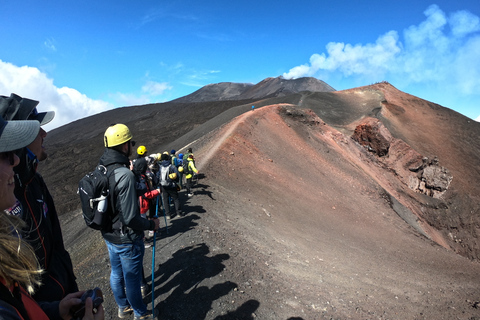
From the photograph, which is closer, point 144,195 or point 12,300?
point 12,300

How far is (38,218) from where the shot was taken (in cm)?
242

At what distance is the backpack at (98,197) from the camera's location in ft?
10.7

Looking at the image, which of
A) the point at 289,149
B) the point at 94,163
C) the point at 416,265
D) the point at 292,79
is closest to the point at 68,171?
the point at 94,163

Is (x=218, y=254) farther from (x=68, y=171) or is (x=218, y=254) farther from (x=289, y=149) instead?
(x=68, y=171)

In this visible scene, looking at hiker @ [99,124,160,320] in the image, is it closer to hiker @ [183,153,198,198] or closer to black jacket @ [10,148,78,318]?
black jacket @ [10,148,78,318]

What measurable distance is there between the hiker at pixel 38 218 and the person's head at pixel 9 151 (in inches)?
34.9

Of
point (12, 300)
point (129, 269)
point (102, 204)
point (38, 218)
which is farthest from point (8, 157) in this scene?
point (129, 269)

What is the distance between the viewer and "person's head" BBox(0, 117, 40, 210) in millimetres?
1420

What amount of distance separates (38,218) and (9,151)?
1.21 metres

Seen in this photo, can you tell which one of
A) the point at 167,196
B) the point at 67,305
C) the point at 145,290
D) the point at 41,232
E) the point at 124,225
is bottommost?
the point at 145,290

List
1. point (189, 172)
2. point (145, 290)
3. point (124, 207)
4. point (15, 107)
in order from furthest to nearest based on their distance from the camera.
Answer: point (189, 172) < point (145, 290) < point (124, 207) < point (15, 107)

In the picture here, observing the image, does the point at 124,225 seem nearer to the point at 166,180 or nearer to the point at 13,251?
the point at 13,251

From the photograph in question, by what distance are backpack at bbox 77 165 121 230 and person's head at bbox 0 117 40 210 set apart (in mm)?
1739

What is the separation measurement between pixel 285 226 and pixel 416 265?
15.5 ft
